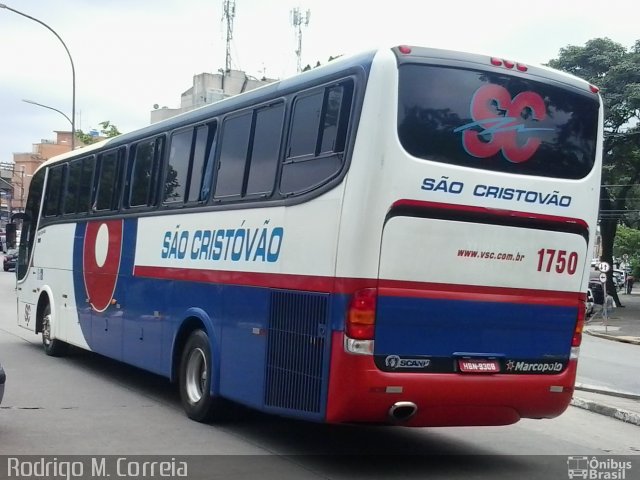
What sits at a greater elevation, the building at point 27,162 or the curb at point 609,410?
the building at point 27,162

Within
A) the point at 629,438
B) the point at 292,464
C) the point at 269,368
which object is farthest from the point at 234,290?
the point at 629,438

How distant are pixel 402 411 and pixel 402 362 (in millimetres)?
407

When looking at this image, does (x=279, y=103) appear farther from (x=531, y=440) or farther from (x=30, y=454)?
(x=531, y=440)

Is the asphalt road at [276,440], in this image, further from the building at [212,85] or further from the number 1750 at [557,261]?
the building at [212,85]

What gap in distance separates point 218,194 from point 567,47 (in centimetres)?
3369

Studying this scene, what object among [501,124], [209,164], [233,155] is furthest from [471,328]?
[209,164]

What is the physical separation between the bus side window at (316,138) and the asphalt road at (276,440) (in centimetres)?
244

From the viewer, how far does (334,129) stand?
23.8ft

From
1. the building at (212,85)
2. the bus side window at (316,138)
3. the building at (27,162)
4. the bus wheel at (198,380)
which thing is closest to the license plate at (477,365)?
the bus side window at (316,138)

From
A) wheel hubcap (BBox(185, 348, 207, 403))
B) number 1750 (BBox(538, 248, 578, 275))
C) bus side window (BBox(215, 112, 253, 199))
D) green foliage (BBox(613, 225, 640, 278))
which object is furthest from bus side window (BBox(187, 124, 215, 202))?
green foliage (BBox(613, 225, 640, 278))

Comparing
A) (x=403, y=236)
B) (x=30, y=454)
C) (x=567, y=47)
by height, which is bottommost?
(x=30, y=454)

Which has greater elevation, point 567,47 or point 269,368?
point 567,47

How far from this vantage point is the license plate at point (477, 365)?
23.5ft

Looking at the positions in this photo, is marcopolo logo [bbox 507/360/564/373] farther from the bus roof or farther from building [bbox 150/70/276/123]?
building [bbox 150/70/276/123]
